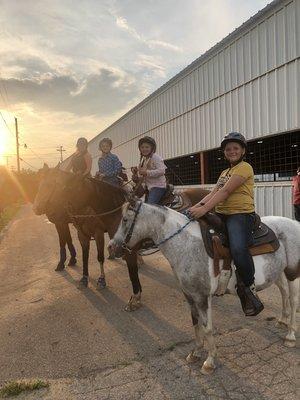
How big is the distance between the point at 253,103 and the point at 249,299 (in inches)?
329

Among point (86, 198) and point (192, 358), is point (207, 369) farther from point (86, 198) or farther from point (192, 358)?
point (86, 198)

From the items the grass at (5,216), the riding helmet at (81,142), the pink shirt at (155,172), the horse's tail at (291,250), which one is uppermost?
the riding helmet at (81,142)

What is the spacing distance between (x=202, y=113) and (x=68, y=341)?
11.3m

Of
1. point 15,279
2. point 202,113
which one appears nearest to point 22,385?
point 15,279

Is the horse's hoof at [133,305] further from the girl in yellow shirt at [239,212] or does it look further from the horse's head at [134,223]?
the girl in yellow shirt at [239,212]

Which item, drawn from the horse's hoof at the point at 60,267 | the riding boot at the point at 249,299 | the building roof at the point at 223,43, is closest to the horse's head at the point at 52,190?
the horse's hoof at the point at 60,267

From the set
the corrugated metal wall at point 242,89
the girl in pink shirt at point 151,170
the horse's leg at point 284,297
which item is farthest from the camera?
the corrugated metal wall at point 242,89

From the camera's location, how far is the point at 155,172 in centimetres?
603

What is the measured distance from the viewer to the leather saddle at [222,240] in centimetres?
378

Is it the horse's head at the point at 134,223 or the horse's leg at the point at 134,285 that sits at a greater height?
the horse's head at the point at 134,223

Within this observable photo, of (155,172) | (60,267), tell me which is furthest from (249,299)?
(60,267)

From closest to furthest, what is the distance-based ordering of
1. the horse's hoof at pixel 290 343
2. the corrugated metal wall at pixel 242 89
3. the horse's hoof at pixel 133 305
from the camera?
the horse's hoof at pixel 290 343, the horse's hoof at pixel 133 305, the corrugated metal wall at pixel 242 89

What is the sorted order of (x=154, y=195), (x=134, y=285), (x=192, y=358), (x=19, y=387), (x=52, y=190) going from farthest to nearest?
(x=154, y=195)
(x=52, y=190)
(x=134, y=285)
(x=192, y=358)
(x=19, y=387)

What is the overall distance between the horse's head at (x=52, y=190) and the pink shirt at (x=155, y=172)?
1.42 m
